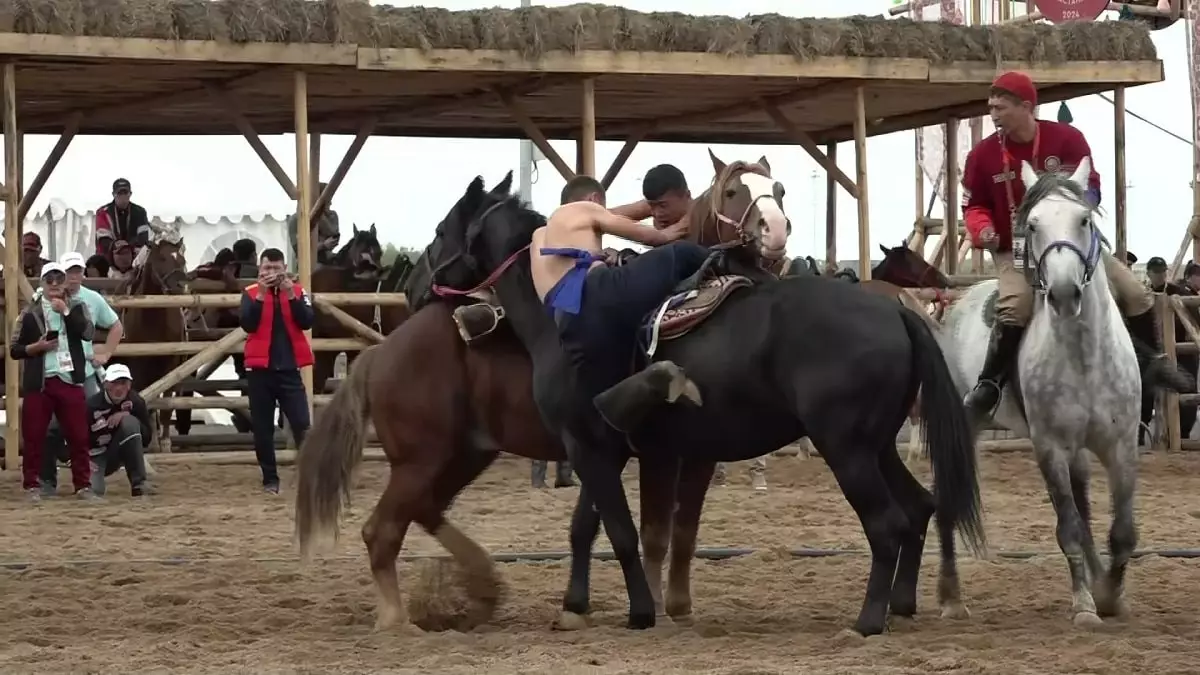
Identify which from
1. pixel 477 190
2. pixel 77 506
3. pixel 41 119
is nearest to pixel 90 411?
pixel 77 506

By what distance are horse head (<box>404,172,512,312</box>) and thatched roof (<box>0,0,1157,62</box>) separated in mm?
6357

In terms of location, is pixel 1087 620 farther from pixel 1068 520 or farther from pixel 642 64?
pixel 642 64

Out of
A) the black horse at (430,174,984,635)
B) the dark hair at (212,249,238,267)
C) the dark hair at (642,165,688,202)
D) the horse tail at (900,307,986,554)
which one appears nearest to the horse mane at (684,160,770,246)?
the dark hair at (642,165,688,202)

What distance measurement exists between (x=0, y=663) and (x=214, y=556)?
10.8 ft

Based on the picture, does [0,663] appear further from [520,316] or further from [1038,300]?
[1038,300]

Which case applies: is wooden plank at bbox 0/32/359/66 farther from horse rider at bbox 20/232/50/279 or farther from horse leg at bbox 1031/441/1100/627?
horse leg at bbox 1031/441/1100/627

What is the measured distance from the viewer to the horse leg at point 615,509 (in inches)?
288

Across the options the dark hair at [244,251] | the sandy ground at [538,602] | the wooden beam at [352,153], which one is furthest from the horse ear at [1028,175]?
the dark hair at [244,251]

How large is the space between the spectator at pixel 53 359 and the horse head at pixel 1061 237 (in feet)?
26.5

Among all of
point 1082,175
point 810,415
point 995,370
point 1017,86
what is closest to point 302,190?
point 1017,86

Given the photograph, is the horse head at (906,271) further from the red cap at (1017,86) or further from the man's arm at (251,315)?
the man's arm at (251,315)

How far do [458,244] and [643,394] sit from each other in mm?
1687

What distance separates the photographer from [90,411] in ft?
44.5

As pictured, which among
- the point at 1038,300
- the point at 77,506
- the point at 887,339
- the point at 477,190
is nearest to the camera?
the point at 887,339
